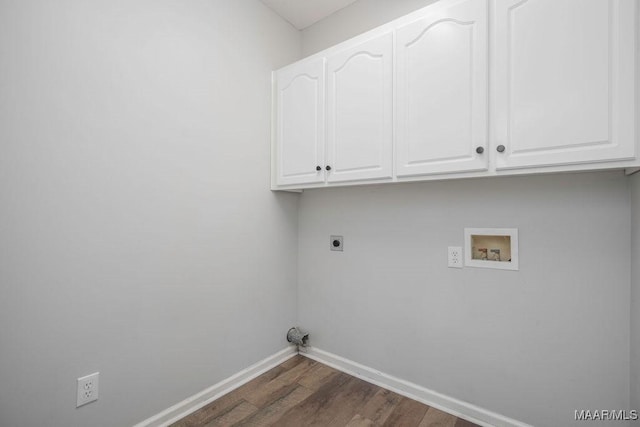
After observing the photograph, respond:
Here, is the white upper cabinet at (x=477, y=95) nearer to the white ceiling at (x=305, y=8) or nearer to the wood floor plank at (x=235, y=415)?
the white ceiling at (x=305, y=8)

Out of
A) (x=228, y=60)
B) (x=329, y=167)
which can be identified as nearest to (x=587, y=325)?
(x=329, y=167)

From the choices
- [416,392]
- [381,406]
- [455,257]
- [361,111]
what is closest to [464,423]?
[416,392]

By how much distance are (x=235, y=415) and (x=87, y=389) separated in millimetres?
708

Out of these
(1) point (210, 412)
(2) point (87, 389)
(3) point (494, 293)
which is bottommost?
(1) point (210, 412)

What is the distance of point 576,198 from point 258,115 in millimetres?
1800

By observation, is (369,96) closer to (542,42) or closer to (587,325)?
(542,42)

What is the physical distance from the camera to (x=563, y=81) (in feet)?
3.67

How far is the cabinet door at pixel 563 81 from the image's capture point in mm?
1027

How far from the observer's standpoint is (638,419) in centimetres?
117

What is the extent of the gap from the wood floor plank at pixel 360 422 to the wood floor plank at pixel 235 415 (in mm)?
529

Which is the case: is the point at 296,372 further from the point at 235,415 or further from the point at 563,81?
the point at 563,81

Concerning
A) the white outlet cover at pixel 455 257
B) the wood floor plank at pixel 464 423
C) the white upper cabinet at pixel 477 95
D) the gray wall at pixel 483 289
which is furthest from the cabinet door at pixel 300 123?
the wood floor plank at pixel 464 423

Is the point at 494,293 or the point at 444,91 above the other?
the point at 444,91

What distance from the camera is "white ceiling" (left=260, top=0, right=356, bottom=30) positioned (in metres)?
2.03
